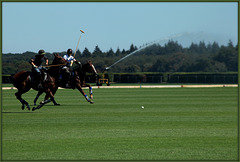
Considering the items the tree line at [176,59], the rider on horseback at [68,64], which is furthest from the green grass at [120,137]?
the tree line at [176,59]

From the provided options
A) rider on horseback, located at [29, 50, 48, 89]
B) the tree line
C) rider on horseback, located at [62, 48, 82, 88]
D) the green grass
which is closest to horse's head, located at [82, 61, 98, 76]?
rider on horseback, located at [62, 48, 82, 88]

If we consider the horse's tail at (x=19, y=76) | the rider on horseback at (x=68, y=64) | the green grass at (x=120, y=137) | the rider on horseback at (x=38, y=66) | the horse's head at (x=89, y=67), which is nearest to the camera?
the green grass at (x=120, y=137)

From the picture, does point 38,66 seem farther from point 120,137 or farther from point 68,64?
point 120,137

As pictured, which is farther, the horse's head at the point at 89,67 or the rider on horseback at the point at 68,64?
the horse's head at the point at 89,67

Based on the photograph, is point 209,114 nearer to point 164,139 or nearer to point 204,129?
point 204,129

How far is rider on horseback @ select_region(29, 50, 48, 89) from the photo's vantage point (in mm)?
19609

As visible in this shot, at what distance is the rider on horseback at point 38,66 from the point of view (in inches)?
772

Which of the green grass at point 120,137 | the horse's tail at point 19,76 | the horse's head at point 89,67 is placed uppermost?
the horse's head at point 89,67

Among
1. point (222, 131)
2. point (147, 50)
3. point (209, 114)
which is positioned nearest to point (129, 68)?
point (147, 50)

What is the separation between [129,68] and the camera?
89875mm

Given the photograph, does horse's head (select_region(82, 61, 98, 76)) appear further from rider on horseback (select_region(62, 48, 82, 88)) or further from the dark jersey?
the dark jersey

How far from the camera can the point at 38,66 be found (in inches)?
792

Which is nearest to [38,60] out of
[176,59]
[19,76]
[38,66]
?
[38,66]

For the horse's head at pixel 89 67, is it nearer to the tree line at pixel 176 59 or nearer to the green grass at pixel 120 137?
the green grass at pixel 120 137
